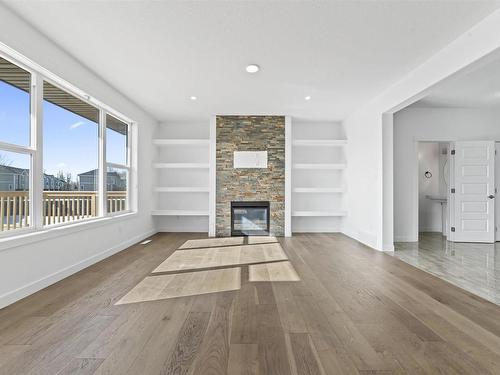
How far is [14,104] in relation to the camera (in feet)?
9.53

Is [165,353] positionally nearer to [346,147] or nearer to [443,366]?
[443,366]

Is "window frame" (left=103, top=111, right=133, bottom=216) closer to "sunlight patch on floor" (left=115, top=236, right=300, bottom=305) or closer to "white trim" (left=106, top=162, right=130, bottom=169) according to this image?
"white trim" (left=106, top=162, right=130, bottom=169)

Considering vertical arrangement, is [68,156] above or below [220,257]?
above

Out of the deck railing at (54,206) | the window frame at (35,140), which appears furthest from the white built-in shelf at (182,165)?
the window frame at (35,140)

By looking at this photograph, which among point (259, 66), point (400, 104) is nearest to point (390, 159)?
point (400, 104)

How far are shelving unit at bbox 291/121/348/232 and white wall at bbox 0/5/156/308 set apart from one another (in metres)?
3.68

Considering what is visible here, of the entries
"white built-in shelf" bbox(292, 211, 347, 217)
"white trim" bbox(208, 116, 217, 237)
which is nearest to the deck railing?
"white trim" bbox(208, 116, 217, 237)

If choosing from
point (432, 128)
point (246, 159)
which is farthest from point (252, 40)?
point (432, 128)

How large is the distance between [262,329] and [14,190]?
2.65 m

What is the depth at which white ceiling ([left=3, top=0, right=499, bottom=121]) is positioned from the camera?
8.68 feet

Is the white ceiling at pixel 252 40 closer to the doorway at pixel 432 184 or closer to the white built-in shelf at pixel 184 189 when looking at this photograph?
the white built-in shelf at pixel 184 189

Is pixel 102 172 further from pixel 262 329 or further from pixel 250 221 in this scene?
pixel 262 329

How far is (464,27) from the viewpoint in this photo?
9.60ft

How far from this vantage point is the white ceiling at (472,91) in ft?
13.4
